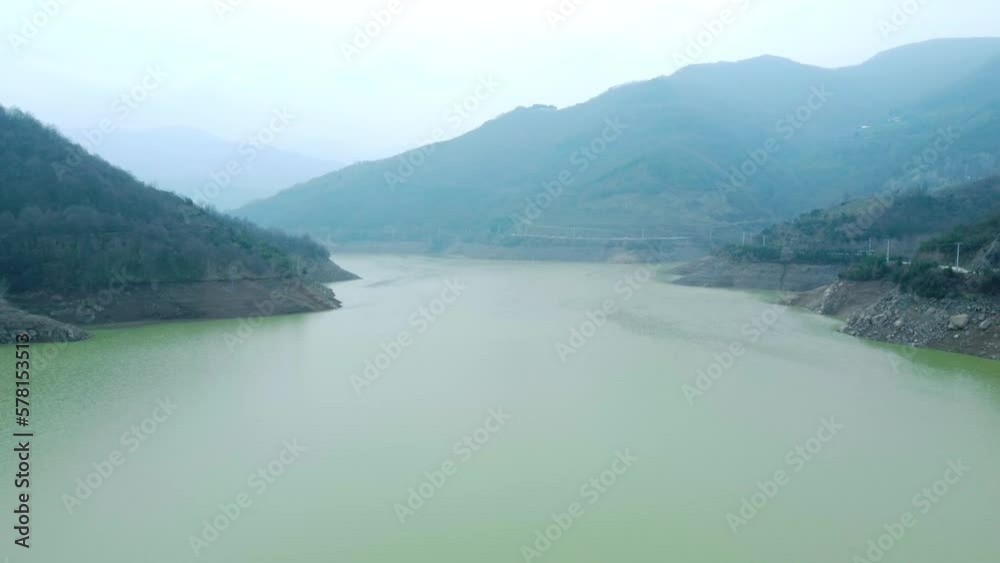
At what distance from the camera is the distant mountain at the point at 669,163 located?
197 feet

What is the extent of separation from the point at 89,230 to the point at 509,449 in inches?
695

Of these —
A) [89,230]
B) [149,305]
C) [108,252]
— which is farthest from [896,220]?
[89,230]

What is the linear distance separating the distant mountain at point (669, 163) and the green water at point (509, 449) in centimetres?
3912

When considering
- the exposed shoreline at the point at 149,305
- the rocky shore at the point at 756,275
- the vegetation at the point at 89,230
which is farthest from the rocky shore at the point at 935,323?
the vegetation at the point at 89,230

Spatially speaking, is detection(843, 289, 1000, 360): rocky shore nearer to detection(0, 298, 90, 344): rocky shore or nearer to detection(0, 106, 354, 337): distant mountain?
detection(0, 106, 354, 337): distant mountain

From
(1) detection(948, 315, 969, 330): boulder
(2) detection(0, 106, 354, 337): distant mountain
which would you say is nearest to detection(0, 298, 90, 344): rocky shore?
(2) detection(0, 106, 354, 337): distant mountain

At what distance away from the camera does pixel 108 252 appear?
22000 millimetres

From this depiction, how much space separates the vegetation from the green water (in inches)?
136

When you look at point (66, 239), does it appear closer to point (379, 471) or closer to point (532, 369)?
point (532, 369)

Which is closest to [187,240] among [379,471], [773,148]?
[379,471]

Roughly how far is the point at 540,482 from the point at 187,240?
18551 millimetres

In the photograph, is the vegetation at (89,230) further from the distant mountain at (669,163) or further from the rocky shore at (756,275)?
the distant mountain at (669,163)

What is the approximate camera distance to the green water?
752 cm

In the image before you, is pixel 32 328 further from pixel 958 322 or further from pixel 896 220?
pixel 896 220
